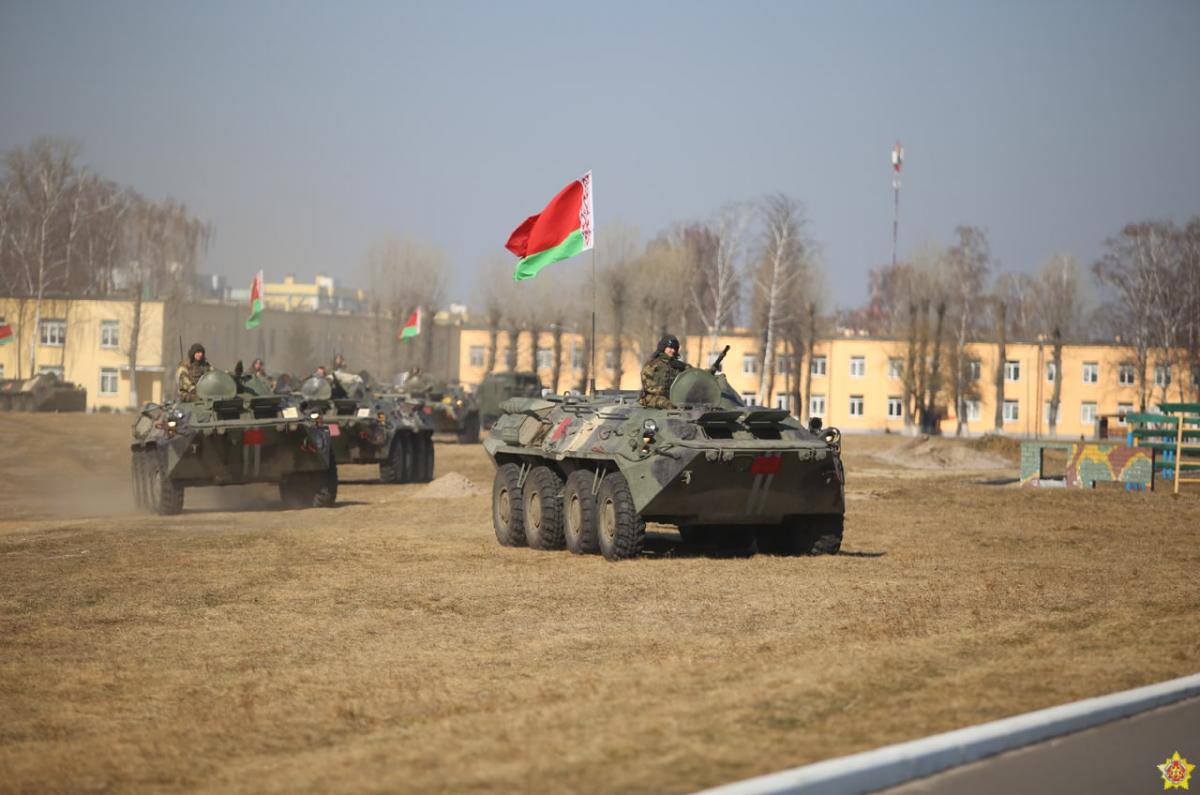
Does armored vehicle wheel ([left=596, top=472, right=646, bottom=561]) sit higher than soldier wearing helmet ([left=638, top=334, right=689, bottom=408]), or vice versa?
soldier wearing helmet ([left=638, top=334, right=689, bottom=408])

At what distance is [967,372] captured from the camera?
84.6m

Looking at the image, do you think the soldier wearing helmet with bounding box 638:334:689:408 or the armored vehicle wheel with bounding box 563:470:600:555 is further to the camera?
the soldier wearing helmet with bounding box 638:334:689:408

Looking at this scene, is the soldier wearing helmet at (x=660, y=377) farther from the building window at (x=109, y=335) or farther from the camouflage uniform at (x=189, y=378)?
the building window at (x=109, y=335)

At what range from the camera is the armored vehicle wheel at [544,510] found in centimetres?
1783

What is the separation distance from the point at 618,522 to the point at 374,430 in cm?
1531

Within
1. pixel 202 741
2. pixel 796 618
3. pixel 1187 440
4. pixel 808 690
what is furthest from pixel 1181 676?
pixel 1187 440

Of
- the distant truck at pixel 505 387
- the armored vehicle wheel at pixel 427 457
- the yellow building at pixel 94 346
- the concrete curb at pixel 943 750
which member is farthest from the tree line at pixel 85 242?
the concrete curb at pixel 943 750

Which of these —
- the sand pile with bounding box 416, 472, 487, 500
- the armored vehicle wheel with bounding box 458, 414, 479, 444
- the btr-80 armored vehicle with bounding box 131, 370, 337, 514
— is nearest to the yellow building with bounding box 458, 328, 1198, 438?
the armored vehicle wheel with bounding box 458, 414, 479, 444

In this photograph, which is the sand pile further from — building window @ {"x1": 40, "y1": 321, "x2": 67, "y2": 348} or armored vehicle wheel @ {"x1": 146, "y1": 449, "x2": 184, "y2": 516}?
building window @ {"x1": 40, "y1": 321, "x2": 67, "y2": 348}

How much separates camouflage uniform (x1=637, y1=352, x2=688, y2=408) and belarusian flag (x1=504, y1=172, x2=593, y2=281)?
18.6ft

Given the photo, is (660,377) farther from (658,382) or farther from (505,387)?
(505,387)

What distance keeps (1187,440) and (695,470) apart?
20.8 meters

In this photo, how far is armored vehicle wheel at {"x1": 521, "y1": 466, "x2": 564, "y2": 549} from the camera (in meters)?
17.8

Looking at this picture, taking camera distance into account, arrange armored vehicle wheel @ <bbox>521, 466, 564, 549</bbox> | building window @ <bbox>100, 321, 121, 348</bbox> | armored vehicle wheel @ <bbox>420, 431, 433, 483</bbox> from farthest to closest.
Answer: building window @ <bbox>100, 321, 121, 348</bbox>, armored vehicle wheel @ <bbox>420, 431, 433, 483</bbox>, armored vehicle wheel @ <bbox>521, 466, 564, 549</bbox>
